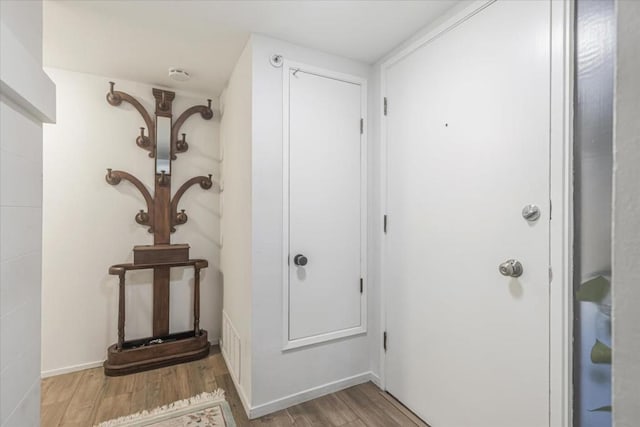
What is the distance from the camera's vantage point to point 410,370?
184cm

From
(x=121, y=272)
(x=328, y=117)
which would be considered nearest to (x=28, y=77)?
(x=328, y=117)

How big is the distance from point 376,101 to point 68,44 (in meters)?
2.10

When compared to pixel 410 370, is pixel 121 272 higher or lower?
higher

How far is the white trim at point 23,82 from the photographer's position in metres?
0.85

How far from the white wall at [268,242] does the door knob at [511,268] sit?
1.21 m

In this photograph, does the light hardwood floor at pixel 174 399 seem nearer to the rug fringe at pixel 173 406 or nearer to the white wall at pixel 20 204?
the rug fringe at pixel 173 406

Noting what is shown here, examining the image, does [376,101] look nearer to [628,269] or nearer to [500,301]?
[500,301]

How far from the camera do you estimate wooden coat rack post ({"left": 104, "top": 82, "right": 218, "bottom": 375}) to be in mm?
2355

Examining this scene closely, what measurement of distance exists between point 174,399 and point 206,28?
7.77 feet

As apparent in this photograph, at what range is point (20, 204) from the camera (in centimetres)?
103

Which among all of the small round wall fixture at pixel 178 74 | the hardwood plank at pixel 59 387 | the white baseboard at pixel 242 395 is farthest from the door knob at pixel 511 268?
the hardwood plank at pixel 59 387

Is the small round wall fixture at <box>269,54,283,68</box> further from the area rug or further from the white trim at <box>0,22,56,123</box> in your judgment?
the area rug

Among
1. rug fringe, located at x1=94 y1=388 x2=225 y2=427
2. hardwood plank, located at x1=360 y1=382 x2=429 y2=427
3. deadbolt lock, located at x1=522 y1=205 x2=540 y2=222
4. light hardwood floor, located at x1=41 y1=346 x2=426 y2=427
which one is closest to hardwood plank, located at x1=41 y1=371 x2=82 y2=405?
light hardwood floor, located at x1=41 y1=346 x2=426 y2=427

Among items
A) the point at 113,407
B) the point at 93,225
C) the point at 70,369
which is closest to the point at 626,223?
the point at 113,407
